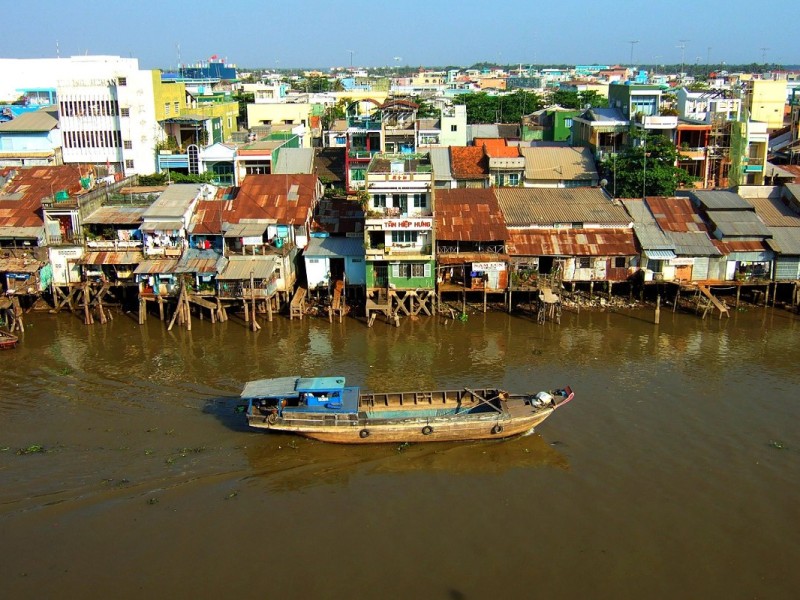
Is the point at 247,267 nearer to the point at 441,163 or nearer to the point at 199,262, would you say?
the point at 199,262

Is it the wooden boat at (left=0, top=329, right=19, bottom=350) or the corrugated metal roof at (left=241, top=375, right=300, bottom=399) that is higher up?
the corrugated metal roof at (left=241, top=375, right=300, bottom=399)

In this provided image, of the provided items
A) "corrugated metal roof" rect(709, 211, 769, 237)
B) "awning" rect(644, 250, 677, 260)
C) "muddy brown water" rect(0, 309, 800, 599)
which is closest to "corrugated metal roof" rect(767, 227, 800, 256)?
"corrugated metal roof" rect(709, 211, 769, 237)

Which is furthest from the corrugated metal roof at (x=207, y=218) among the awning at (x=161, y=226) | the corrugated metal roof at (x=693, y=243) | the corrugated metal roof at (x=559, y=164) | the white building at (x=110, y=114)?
the corrugated metal roof at (x=693, y=243)

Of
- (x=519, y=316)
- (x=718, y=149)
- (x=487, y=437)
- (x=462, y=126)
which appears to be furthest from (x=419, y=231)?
(x=462, y=126)

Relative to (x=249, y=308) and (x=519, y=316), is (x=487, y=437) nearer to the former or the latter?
(x=519, y=316)

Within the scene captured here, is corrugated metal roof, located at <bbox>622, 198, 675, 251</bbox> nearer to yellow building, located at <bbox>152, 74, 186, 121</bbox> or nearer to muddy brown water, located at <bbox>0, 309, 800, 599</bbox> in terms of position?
muddy brown water, located at <bbox>0, 309, 800, 599</bbox>

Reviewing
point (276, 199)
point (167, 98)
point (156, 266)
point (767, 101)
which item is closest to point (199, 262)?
point (156, 266)

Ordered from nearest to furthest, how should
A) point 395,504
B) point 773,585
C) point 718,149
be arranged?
point 773,585
point 395,504
point 718,149
